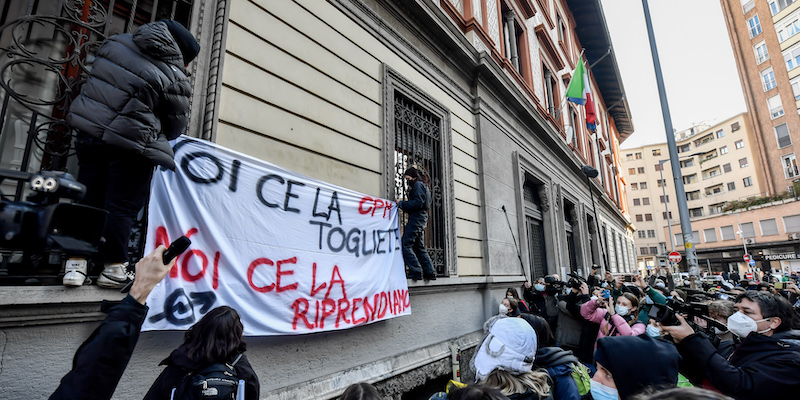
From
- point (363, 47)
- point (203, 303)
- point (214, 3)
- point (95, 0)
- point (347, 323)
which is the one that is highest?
point (363, 47)

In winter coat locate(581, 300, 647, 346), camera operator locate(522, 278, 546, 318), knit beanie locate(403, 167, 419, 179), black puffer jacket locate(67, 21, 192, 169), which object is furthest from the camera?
camera operator locate(522, 278, 546, 318)

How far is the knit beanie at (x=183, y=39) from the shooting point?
2.46m

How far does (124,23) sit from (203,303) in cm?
244

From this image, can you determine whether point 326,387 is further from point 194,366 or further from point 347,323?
point 194,366

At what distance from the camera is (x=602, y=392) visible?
245cm

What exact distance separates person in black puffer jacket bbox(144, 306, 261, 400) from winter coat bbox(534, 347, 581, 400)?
1.87 metres

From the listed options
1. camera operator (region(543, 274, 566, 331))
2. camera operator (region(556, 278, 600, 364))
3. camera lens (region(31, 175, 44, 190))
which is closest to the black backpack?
camera lens (region(31, 175, 44, 190))

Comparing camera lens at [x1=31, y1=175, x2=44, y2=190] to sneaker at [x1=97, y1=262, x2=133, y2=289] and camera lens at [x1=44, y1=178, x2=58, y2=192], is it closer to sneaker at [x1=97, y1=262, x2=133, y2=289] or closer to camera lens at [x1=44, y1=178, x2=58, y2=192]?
camera lens at [x1=44, y1=178, x2=58, y2=192]

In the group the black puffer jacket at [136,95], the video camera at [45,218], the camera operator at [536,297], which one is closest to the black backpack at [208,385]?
the video camera at [45,218]

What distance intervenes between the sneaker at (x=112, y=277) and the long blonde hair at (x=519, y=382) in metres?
2.43

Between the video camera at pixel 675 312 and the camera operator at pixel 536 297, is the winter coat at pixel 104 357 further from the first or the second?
the camera operator at pixel 536 297

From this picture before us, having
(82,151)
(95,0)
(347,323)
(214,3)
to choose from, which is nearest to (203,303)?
(82,151)

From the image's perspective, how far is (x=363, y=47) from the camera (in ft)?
17.3

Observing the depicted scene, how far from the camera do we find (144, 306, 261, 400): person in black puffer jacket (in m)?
1.86
